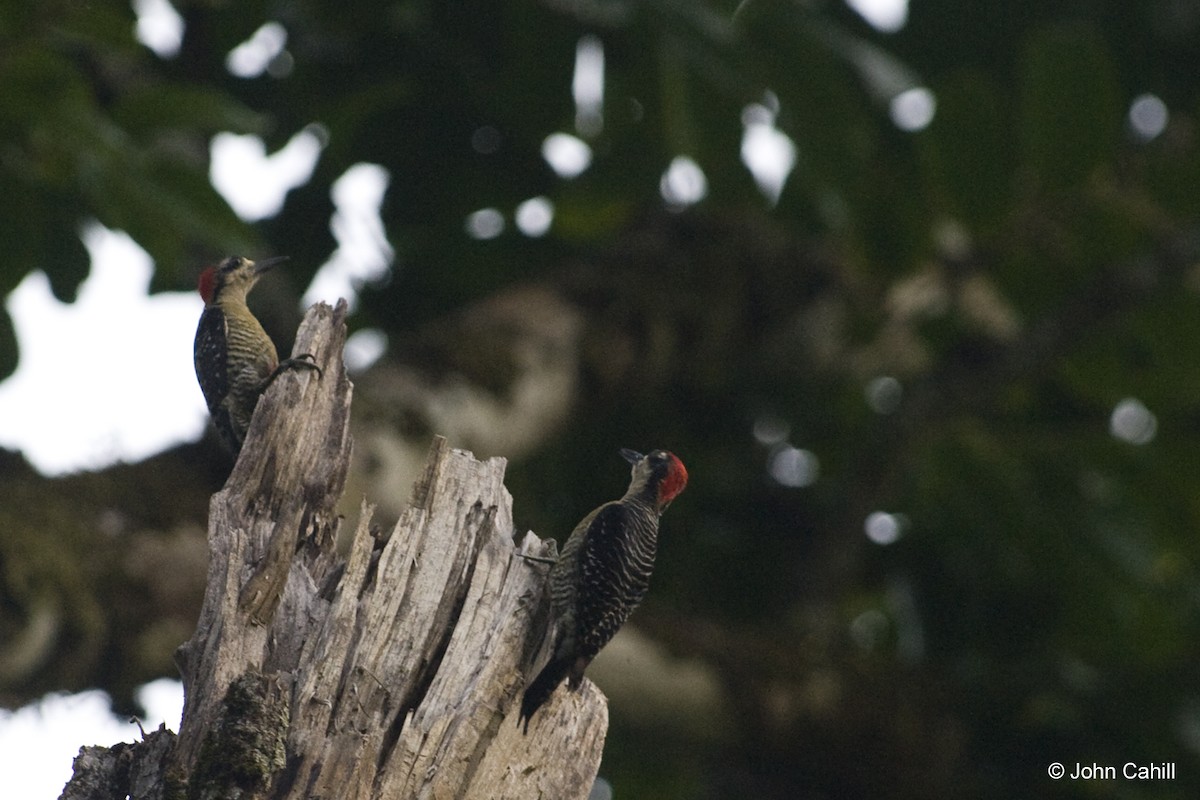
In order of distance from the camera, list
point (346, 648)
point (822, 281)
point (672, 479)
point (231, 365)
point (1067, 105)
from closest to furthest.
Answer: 1. point (346, 648)
2. point (231, 365)
3. point (672, 479)
4. point (1067, 105)
5. point (822, 281)

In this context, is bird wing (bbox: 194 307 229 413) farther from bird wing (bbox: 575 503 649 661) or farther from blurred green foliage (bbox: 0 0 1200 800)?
bird wing (bbox: 575 503 649 661)

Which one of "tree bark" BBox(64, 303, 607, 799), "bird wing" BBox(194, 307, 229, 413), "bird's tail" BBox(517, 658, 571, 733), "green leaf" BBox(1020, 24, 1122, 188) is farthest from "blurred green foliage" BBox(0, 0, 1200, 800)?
"bird's tail" BBox(517, 658, 571, 733)

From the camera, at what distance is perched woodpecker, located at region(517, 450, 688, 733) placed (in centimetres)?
343

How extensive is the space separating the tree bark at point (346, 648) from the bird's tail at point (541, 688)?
1.1 inches

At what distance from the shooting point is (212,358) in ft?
16.2

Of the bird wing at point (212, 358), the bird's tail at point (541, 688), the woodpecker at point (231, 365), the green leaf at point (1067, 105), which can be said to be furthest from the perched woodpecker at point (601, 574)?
the green leaf at point (1067, 105)

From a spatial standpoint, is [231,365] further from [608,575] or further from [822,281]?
[822,281]

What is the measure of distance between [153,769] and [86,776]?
5.0 inches

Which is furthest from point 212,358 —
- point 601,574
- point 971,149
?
point 971,149

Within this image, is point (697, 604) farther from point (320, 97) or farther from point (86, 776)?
point (86, 776)

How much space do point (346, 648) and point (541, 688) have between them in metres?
0.48

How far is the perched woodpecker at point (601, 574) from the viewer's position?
3430 mm

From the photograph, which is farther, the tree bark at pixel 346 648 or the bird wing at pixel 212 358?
the bird wing at pixel 212 358

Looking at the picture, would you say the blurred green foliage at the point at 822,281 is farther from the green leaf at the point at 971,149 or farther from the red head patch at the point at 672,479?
the red head patch at the point at 672,479
